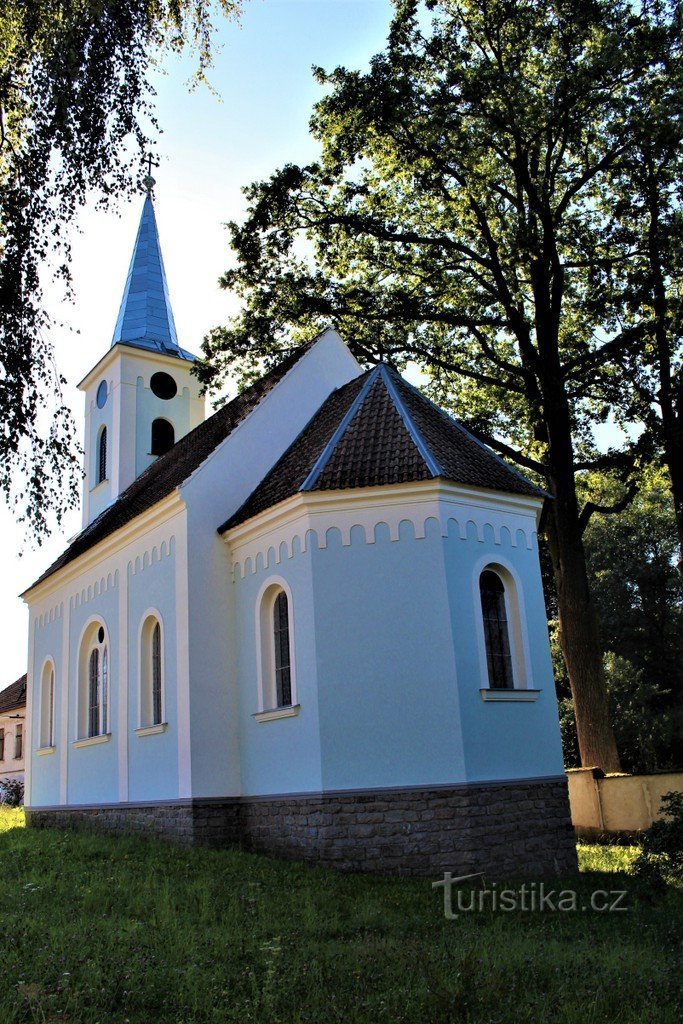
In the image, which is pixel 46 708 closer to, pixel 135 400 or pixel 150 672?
pixel 150 672

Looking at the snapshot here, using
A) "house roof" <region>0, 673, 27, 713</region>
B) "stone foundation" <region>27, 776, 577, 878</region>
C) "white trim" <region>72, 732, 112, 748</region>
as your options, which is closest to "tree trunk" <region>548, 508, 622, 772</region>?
"stone foundation" <region>27, 776, 577, 878</region>

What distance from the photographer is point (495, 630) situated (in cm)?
1434

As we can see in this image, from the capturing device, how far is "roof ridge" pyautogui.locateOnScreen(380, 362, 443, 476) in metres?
14.0

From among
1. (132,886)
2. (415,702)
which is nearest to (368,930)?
(132,886)

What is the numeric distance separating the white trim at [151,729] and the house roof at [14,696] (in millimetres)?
27752

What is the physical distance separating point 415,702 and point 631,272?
12966 mm

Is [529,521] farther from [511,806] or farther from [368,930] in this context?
[368,930]

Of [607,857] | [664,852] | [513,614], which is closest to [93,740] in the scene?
[513,614]

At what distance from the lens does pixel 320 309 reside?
22641 mm

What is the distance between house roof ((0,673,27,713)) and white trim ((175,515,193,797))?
29.5 m

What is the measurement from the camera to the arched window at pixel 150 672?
16734mm

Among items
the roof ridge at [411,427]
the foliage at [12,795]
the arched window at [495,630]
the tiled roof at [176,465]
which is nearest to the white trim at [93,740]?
the tiled roof at [176,465]

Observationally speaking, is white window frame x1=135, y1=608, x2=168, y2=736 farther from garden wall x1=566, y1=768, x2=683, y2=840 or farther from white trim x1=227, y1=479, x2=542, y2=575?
garden wall x1=566, y1=768, x2=683, y2=840

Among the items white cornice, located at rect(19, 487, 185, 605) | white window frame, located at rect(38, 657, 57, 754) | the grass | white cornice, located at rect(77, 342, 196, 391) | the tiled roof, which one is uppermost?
white cornice, located at rect(77, 342, 196, 391)
